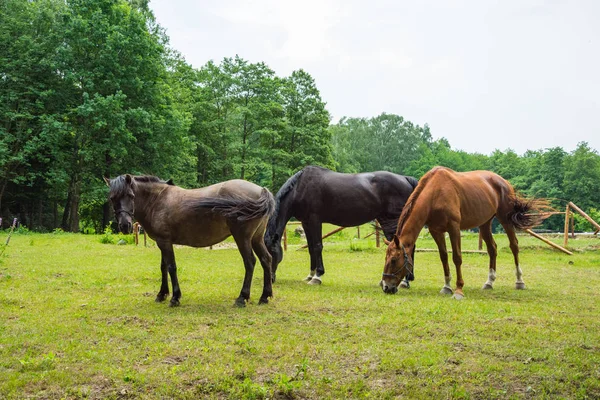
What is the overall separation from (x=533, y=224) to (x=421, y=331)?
5.22 meters

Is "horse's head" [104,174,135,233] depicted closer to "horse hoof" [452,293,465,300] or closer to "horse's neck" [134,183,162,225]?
"horse's neck" [134,183,162,225]

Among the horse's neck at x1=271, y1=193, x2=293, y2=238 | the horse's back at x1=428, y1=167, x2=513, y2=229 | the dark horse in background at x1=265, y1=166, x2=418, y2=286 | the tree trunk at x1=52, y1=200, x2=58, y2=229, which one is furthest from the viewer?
the tree trunk at x1=52, y1=200, x2=58, y2=229

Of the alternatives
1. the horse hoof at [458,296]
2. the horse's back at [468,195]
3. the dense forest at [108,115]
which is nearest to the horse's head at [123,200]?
the horse's back at [468,195]

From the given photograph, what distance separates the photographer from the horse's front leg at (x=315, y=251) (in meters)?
9.56

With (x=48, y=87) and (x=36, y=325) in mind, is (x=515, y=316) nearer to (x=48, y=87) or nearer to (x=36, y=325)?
(x=36, y=325)

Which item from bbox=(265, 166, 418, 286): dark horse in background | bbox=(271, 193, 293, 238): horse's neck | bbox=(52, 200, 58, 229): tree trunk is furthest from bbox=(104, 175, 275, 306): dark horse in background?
bbox=(52, 200, 58, 229): tree trunk

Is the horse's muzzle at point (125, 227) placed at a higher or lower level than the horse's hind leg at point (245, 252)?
higher

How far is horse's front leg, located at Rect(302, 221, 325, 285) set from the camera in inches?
376

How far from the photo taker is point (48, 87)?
28.4 m

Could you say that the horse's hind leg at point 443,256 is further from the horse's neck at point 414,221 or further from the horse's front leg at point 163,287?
the horse's front leg at point 163,287

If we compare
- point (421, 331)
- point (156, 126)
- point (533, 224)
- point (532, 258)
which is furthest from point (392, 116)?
point (421, 331)

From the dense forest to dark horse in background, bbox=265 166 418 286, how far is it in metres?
18.9

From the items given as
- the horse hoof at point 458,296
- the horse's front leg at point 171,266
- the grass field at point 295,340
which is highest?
the horse's front leg at point 171,266

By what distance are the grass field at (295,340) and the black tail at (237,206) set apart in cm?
140
